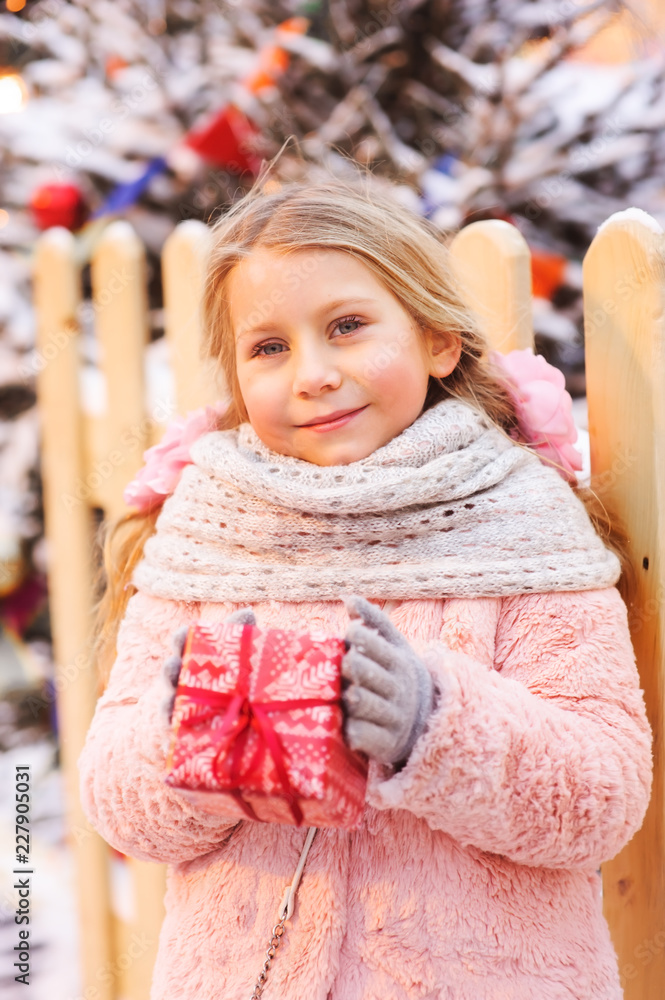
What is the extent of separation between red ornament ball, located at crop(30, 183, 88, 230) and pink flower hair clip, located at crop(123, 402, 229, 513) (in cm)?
93

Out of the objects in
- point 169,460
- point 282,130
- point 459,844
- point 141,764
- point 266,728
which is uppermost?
point 282,130

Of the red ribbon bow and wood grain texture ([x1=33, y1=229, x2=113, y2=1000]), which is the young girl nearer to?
the red ribbon bow

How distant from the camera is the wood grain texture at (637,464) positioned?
1.30 meters

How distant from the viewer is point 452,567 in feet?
3.72

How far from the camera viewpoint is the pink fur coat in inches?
39.4

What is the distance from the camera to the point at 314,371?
3.80 feet

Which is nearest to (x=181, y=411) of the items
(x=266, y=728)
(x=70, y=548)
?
(x=70, y=548)

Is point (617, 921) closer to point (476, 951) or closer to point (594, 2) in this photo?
point (476, 951)

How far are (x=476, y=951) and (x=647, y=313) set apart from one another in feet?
3.14

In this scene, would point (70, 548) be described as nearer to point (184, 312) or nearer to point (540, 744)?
point (184, 312)

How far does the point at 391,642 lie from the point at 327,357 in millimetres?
455

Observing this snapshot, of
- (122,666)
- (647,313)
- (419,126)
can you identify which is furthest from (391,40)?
(122,666)

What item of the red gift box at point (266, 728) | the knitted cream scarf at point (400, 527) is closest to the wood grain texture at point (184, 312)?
the knitted cream scarf at point (400, 527)

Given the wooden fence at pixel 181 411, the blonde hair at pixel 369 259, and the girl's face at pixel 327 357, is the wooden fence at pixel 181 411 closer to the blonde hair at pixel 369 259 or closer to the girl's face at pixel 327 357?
the blonde hair at pixel 369 259
